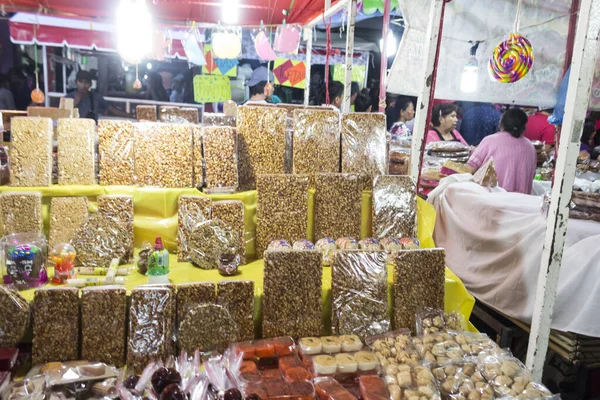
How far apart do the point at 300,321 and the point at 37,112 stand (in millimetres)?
3151

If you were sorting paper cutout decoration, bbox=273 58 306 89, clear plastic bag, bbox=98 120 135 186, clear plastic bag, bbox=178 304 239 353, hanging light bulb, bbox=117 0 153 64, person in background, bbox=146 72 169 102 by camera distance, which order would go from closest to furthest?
1. clear plastic bag, bbox=178 304 239 353
2. clear plastic bag, bbox=98 120 135 186
3. hanging light bulb, bbox=117 0 153 64
4. paper cutout decoration, bbox=273 58 306 89
5. person in background, bbox=146 72 169 102

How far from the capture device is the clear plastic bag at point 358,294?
1854mm

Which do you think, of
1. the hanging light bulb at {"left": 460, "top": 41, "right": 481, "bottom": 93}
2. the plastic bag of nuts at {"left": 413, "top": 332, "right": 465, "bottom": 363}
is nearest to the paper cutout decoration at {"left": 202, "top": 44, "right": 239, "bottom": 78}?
the hanging light bulb at {"left": 460, "top": 41, "right": 481, "bottom": 93}

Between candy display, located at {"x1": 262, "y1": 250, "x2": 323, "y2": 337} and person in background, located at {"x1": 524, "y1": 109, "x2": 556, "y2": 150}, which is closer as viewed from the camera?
candy display, located at {"x1": 262, "y1": 250, "x2": 323, "y2": 337}

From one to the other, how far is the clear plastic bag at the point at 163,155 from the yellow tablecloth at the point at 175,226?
0.06m

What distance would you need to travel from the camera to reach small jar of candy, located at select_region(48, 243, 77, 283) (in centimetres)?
184

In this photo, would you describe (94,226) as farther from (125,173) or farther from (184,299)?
(184,299)

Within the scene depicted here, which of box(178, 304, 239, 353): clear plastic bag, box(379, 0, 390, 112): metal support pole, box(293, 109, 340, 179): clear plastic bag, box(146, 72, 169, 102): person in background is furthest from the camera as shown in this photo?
box(146, 72, 169, 102): person in background

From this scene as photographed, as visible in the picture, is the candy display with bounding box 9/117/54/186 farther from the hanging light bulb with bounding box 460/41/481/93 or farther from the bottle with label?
the hanging light bulb with bounding box 460/41/481/93

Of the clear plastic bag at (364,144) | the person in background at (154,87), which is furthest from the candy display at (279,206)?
the person in background at (154,87)

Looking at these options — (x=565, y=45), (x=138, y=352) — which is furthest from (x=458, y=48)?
(x=138, y=352)

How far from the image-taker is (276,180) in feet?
7.22

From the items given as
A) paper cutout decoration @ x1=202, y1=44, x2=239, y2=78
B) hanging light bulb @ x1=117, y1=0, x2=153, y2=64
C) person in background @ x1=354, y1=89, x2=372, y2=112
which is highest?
paper cutout decoration @ x1=202, y1=44, x2=239, y2=78

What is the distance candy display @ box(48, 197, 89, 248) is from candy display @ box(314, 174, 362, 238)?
43.5 inches
